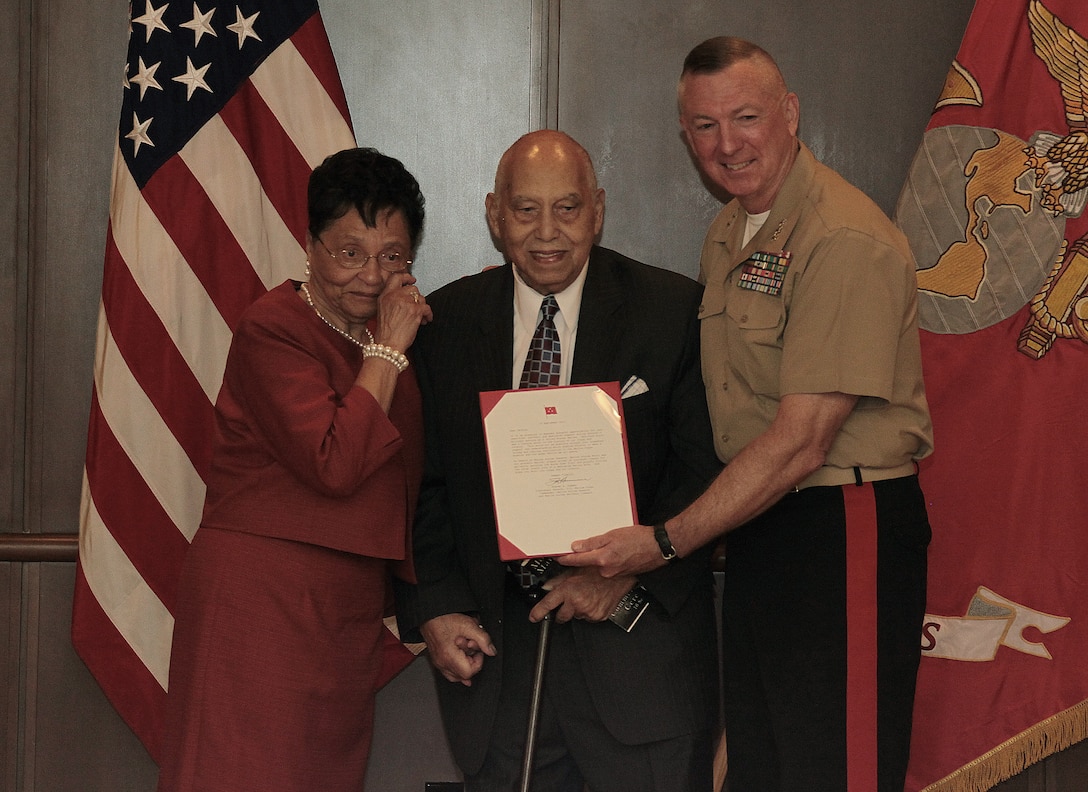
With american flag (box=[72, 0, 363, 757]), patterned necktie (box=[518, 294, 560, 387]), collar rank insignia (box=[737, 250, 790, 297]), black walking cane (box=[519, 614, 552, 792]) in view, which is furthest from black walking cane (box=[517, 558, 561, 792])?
american flag (box=[72, 0, 363, 757])

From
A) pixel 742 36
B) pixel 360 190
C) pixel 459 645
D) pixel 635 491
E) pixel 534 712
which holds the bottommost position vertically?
pixel 534 712

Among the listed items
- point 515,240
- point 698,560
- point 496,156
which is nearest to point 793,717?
point 698,560

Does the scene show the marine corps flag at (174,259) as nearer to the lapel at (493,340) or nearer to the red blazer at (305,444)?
the red blazer at (305,444)

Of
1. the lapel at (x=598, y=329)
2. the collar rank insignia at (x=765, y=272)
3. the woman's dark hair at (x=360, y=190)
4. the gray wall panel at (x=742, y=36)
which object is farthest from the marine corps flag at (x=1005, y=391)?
the woman's dark hair at (x=360, y=190)

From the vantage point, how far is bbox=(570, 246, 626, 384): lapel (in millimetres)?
2367

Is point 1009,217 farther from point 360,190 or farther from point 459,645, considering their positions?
point 459,645

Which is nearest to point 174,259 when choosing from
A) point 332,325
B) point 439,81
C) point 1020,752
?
point 332,325

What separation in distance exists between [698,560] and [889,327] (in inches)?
25.6

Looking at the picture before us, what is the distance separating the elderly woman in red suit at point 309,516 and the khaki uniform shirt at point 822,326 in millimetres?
684

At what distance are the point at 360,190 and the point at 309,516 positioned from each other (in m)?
0.71

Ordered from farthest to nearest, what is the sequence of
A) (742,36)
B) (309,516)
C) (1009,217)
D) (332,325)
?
1. (742,36)
2. (1009,217)
3. (332,325)
4. (309,516)

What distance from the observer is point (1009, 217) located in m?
2.87

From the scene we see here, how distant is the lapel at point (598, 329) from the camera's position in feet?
7.77

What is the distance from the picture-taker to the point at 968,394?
293 cm
